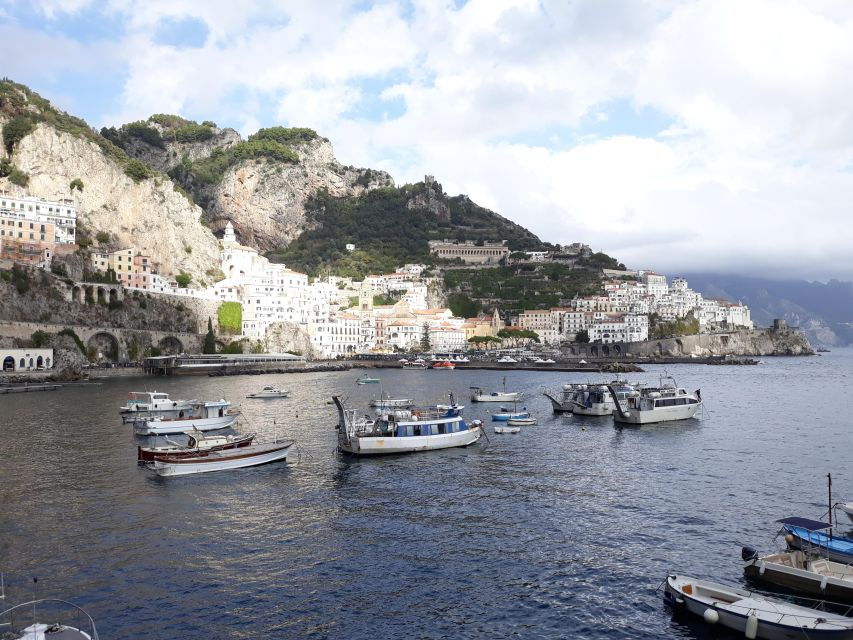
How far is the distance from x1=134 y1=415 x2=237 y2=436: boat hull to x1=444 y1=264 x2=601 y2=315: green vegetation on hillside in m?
118

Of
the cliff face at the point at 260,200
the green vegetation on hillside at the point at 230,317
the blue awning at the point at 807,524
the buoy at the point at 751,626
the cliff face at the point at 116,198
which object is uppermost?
the cliff face at the point at 260,200

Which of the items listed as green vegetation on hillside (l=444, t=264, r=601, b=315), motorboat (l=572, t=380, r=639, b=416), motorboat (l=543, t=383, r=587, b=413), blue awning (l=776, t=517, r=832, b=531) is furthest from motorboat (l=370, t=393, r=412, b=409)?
green vegetation on hillside (l=444, t=264, r=601, b=315)

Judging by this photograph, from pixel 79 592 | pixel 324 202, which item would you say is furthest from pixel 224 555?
pixel 324 202

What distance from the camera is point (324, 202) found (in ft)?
621

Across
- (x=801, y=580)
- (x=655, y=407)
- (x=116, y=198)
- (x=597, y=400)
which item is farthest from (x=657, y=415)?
(x=116, y=198)

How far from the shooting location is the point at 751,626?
13969 mm

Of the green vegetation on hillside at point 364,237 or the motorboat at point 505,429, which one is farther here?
the green vegetation on hillside at point 364,237

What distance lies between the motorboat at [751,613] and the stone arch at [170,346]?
88882 mm

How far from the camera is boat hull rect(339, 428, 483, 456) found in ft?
106

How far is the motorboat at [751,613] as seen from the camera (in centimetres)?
1340

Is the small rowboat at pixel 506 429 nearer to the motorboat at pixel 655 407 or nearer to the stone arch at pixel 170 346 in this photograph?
the motorboat at pixel 655 407

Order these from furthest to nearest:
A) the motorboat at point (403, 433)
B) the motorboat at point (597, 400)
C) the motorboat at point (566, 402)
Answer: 1. the motorboat at point (566, 402)
2. the motorboat at point (597, 400)
3. the motorboat at point (403, 433)

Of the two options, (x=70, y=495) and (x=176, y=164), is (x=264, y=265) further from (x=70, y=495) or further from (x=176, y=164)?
(x=70, y=495)

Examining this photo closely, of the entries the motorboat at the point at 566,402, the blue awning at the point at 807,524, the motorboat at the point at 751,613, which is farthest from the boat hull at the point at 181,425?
the blue awning at the point at 807,524
